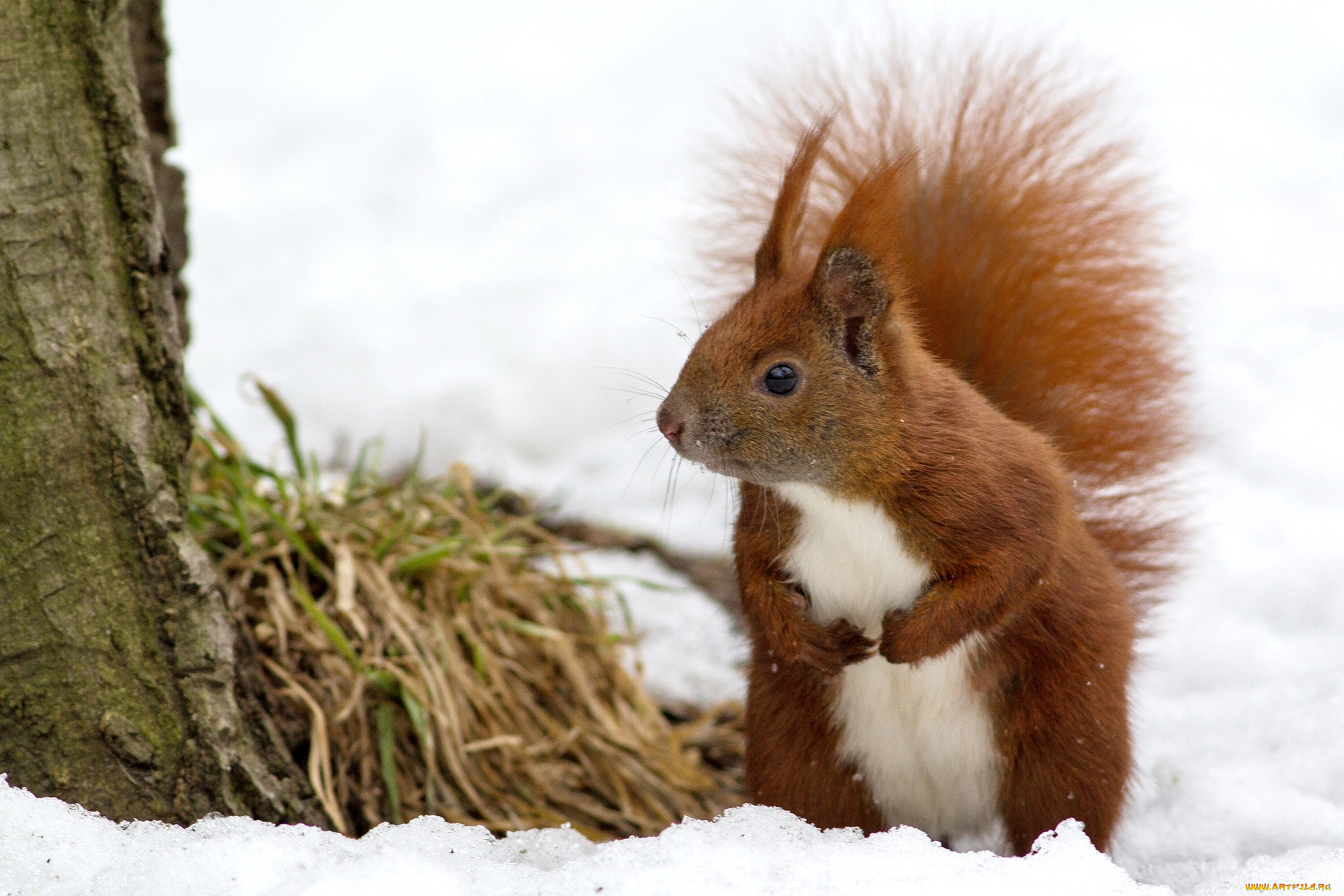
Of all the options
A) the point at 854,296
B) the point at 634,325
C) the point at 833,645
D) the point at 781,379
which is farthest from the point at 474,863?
the point at 634,325

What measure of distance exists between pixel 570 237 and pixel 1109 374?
2472 mm

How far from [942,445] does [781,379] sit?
21 centimetres

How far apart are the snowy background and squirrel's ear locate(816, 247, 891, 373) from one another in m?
0.58

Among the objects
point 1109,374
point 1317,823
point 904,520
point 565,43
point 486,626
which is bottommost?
point 486,626

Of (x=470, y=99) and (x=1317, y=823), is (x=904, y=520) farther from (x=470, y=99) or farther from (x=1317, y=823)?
(x=470, y=99)

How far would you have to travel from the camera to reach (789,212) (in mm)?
1612

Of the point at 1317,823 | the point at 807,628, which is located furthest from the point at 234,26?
the point at 1317,823

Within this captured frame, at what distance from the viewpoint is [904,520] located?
1.54 m

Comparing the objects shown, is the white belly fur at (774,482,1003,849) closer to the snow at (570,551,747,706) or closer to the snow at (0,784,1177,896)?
the snow at (0,784,1177,896)

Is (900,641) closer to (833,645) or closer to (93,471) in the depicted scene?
(833,645)

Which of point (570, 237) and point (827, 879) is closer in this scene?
point (827, 879)

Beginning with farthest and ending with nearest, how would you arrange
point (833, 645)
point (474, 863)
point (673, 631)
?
point (673, 631)
point (833, 645)
point (474, 863)

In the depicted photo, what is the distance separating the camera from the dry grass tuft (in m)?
2.05

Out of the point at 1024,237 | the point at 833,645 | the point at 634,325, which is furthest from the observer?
the point at 634,325
